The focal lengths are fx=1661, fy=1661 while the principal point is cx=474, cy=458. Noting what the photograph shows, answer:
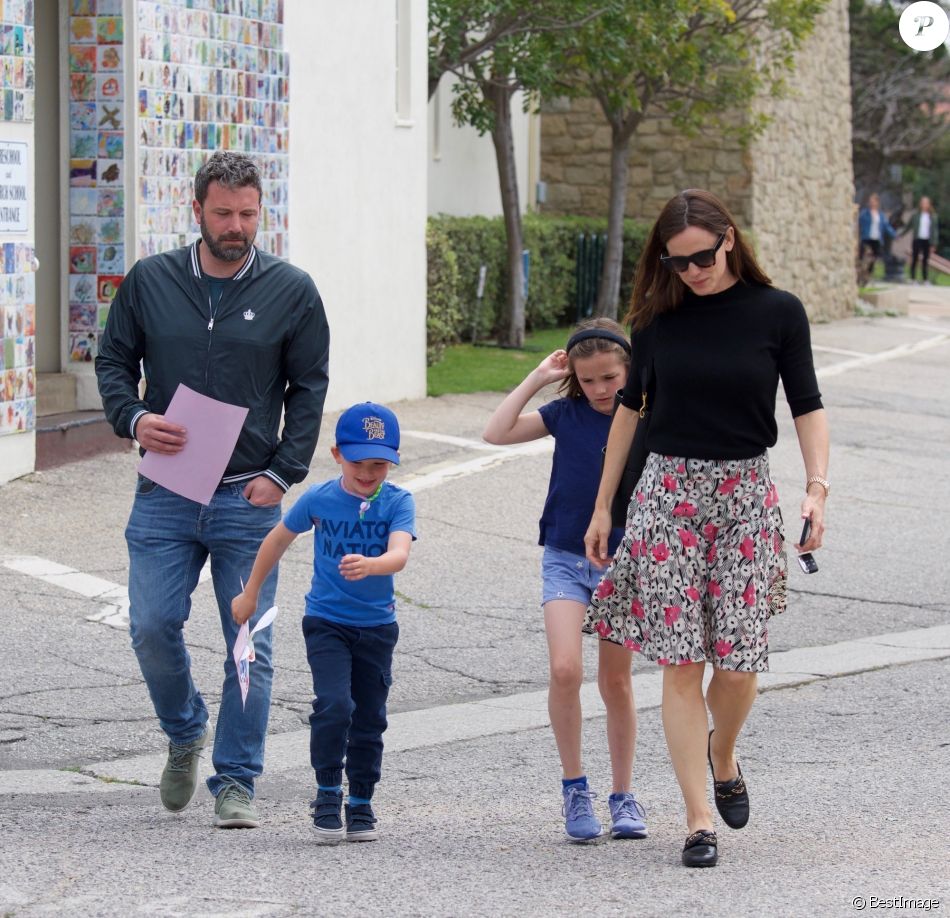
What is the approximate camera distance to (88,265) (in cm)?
1138

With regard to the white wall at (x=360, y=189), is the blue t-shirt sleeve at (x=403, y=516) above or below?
below

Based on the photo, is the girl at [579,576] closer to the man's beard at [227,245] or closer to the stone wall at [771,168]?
the man's beard at [227,245]

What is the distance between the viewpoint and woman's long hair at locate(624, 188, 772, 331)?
15.1 ft

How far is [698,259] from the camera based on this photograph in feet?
14.9

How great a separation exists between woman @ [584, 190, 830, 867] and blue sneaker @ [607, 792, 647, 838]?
0.27 meters

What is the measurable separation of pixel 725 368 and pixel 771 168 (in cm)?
1917

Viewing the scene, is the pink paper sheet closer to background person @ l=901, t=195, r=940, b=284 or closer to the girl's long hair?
the girl's long hair

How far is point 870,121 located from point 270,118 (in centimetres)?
2662

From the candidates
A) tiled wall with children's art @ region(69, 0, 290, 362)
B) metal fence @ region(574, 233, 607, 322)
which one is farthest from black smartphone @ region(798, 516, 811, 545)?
metal fence @ region(574, 233, 607, 322)

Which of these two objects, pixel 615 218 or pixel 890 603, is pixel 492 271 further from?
pixel 890 603

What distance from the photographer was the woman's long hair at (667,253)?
460cm

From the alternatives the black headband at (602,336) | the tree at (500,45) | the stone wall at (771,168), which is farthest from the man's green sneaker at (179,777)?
the stone wall at (771,168)

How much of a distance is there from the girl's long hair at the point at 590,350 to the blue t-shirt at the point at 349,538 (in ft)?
2.36

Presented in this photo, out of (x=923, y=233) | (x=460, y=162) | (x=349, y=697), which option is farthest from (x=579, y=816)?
(x=923, y=233)
